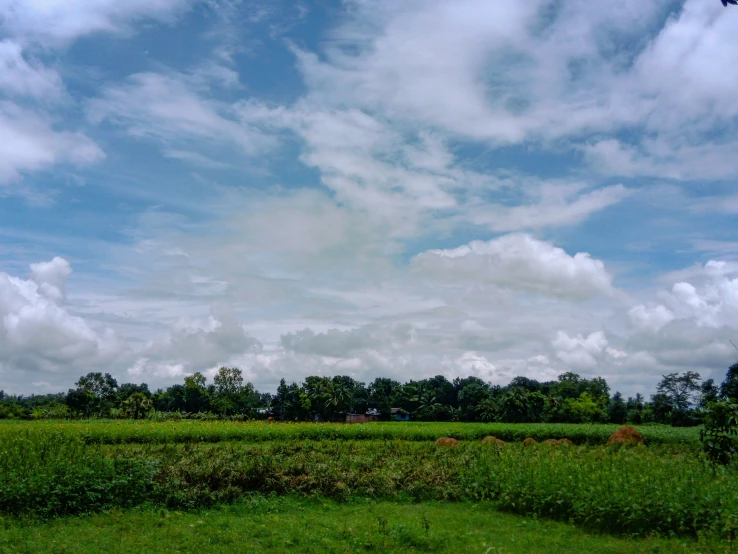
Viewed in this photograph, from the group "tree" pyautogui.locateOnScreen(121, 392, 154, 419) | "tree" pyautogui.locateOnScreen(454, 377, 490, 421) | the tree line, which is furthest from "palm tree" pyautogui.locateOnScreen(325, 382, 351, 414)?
"tree" pyautogui.locateOnScreen(121, 392, 154, 419)

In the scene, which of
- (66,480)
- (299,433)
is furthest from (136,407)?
(66,480)

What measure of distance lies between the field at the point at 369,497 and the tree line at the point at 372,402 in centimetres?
3669

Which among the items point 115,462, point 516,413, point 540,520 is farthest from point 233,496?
point 516,413

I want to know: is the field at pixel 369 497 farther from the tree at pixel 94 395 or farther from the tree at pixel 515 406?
the tree at pixel 94 395

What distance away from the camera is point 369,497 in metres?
13.5

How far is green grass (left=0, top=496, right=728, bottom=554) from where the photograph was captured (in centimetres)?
914

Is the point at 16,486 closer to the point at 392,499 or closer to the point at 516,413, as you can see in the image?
the point at 392,499

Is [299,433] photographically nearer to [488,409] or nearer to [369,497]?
[369,497]

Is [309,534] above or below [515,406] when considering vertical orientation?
below

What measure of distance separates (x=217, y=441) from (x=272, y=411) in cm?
3006

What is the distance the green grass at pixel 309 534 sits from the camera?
914 centimetres

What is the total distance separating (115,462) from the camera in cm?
1248

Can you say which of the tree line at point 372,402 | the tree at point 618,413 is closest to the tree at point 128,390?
the tree line at point 372,402

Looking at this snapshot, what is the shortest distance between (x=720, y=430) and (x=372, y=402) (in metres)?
50.5
